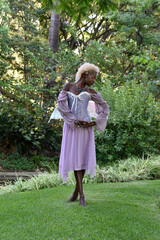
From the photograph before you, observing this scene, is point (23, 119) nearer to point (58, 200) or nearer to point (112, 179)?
point (112, 179)

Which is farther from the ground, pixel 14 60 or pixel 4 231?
pixel 14 60

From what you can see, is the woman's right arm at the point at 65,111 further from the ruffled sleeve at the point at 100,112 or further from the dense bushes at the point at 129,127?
the dense bushes at the point at 129,127

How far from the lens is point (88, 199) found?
4.30 metres

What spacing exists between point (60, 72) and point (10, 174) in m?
3.85

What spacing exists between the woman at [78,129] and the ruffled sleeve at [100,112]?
0.06 feet

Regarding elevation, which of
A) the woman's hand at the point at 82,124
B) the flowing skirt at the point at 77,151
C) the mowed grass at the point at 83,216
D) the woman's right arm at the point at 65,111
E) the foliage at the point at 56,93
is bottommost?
the mowed grass at the point at 83,216

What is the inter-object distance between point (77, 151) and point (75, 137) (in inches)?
8.1

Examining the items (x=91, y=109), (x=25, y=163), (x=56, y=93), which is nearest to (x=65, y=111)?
(x=91, y=109)

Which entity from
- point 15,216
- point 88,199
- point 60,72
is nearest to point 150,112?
point 60,72

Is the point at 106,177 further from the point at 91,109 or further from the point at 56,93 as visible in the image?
the point at 56,93

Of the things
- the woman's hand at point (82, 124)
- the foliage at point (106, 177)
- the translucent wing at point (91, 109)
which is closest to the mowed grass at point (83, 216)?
the foliage at point (106, 177)

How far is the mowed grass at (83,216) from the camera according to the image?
298cm

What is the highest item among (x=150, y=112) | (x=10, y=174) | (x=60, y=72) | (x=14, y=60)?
(x=14, y=60)

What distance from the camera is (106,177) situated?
19.7ft
